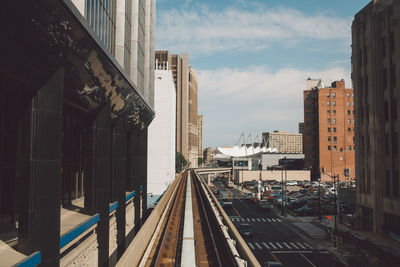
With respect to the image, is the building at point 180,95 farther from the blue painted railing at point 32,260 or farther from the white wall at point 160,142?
the blue painted railing at point 32,260

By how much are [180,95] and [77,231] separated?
173m

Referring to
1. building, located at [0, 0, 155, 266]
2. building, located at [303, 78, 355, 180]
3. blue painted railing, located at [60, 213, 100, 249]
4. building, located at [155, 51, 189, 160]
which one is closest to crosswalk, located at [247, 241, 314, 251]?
building, located at [0, 0, 155, 266]

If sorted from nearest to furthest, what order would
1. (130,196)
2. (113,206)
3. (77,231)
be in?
(77,231) < (113,206) < (130,196)

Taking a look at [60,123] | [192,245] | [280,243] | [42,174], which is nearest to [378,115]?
[280,243]

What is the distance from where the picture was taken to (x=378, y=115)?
3272 centimetres

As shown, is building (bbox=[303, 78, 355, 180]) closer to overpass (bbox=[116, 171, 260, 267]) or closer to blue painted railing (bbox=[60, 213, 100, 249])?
overpass (bbox=[116, 171, 260, 267])

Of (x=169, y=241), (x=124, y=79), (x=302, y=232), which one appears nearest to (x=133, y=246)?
(x=169, y=241)

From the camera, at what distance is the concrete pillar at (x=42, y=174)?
31.5ft

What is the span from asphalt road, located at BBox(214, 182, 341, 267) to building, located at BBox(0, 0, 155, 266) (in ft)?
46.2

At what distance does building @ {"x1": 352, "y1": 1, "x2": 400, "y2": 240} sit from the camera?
2995cm

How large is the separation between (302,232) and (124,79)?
29256 millimetres

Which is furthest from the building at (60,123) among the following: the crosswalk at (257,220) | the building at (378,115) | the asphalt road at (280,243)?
the building at (378,115)

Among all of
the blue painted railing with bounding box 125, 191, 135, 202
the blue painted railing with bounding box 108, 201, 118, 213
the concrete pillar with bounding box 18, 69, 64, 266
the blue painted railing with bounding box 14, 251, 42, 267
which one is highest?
the concrete pillar with bounding box 18, 69, 64, 266

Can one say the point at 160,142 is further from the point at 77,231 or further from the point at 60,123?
the point at 60,123
